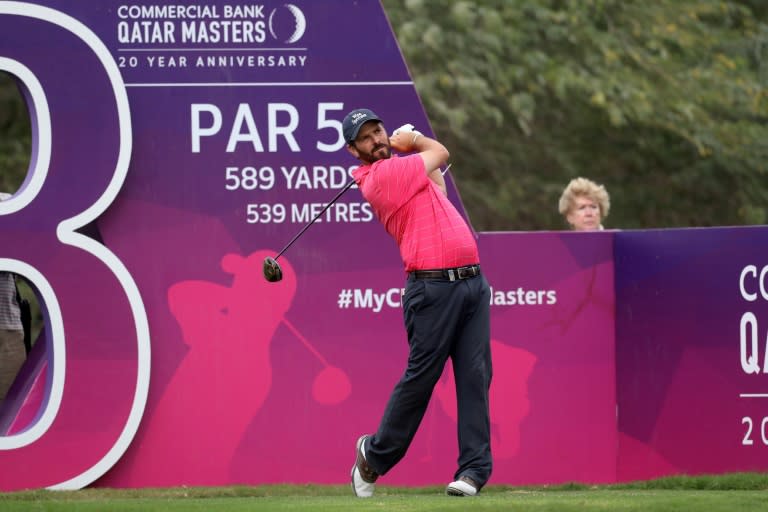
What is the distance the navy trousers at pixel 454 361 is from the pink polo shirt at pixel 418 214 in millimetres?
117

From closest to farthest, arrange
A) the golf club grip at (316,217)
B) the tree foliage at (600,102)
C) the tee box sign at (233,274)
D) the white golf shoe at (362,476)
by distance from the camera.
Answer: the white golf shoe at (362,476) → the golf club grip at (316,217) → the tee box sign at (233,274) → the tree foliage at (600,102)

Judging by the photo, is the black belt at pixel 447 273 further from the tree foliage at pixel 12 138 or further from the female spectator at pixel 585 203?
the tree foliage at pixel 12 138

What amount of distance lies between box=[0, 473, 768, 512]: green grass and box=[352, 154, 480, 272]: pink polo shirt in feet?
3.92

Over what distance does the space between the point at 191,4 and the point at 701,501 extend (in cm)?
424

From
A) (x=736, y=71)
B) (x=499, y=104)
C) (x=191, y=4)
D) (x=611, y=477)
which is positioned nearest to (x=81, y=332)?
(x=191, y=4)

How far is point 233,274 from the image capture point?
30.6 ft

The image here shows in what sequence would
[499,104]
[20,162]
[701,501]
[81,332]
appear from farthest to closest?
1. [499,104]
2. [20,162]
3. [81,332]
4. [701,501]

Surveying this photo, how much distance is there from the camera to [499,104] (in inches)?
653

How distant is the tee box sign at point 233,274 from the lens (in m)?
9.21

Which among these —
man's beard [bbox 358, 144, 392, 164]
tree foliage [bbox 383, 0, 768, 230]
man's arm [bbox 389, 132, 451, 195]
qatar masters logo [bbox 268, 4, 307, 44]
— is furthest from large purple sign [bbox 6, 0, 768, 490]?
tree foliage [bbox 383, 0, 768, 230]

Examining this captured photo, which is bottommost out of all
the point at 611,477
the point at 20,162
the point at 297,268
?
the point at 611,477

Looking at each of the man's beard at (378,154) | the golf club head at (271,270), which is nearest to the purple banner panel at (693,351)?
the man's beard at (378,154)

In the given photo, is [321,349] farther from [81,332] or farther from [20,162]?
[20,162]

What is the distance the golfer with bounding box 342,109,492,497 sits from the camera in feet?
25.5
